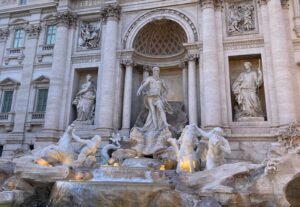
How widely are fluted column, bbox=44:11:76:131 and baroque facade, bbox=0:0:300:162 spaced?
0.06 metres

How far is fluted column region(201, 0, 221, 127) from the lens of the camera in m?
15.0

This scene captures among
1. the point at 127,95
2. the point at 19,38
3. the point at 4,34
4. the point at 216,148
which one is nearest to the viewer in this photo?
the point at 216,148

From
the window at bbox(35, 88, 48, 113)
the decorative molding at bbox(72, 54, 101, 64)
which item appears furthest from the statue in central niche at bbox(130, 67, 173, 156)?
the window at bbox(35, 88, 48, 113)

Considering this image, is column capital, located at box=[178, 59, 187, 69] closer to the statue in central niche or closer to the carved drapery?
the statue in central niche

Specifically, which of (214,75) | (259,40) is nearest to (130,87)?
(214,75)

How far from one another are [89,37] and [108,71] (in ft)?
11.3

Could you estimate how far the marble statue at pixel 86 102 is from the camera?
1761 cm

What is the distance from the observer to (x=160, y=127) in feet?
51.1

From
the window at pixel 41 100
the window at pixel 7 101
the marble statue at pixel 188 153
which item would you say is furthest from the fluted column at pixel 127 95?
the window at pixel 7 101

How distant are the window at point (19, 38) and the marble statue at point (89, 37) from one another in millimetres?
5458

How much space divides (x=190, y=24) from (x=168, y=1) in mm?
2150

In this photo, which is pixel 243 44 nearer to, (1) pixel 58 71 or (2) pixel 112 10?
(2) pixel 112 10

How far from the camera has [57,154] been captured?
43.7 feet

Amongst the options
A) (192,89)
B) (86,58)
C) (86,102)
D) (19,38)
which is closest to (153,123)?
(192,89)
